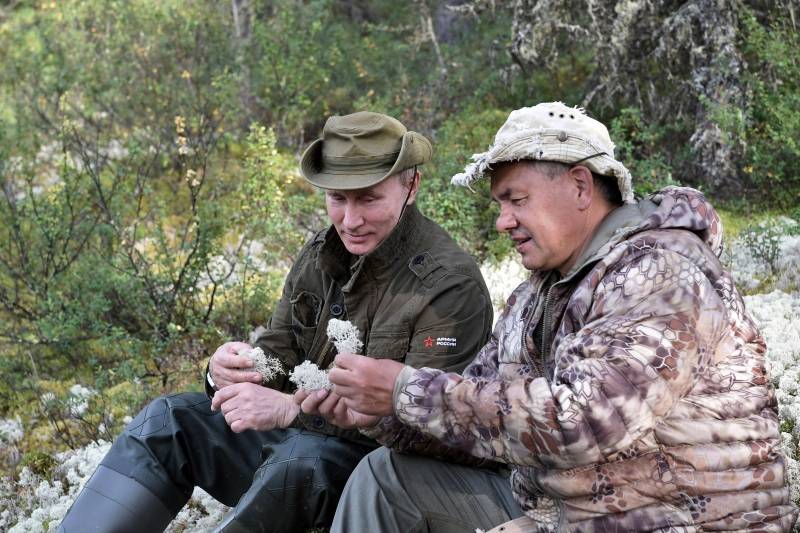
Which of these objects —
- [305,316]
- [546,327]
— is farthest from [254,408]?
[546,327]

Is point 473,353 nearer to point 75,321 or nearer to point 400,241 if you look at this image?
point 400,241

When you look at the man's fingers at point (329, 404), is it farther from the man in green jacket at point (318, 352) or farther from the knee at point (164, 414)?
the knee at point (164, 414)

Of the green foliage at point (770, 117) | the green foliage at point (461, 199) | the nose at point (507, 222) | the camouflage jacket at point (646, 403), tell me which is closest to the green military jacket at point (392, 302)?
the nose at point (507, 222)

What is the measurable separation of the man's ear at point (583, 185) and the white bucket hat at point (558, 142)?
20 millimetres

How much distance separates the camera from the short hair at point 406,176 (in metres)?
3.65

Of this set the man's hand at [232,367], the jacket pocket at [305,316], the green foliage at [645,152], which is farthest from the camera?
the green foliage at [645,152]

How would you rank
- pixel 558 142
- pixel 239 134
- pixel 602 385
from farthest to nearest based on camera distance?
pixel 239 134 < pixel 558 142 < pixel 602 385

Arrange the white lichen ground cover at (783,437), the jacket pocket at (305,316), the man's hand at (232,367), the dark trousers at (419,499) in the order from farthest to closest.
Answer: the white lichen ground cover at (783,437) → the jacket pocket at (305,316) → the man's hand at (232,367) → the dark trousers at (419,499)

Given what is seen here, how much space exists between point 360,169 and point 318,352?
0.79 meters

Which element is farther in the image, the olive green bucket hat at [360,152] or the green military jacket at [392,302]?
the olive green bucket hat at [360,152]

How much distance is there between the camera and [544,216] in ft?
8.39

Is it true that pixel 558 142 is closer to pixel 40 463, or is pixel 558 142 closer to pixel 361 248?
pixel 361 248

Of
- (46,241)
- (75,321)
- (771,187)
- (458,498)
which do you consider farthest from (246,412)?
(771,187)

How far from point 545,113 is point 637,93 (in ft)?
20.2
